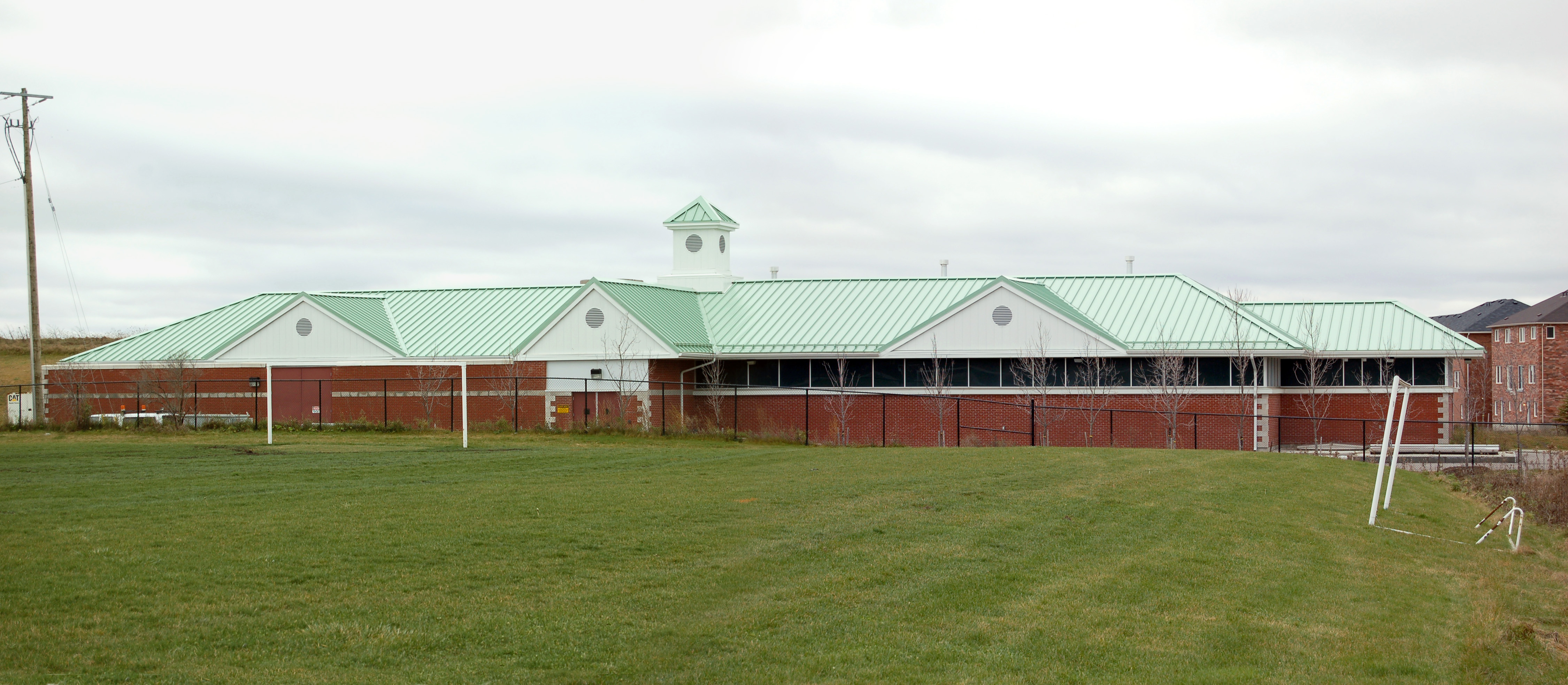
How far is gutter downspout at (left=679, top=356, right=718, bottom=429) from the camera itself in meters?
43.5

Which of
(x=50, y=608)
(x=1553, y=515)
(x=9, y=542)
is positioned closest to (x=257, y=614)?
(x=50, y=608)

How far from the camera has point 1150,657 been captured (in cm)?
971

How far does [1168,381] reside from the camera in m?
42.1

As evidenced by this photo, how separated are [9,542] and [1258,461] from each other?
79.4 feet

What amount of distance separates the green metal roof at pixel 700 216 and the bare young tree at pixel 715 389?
938 cm

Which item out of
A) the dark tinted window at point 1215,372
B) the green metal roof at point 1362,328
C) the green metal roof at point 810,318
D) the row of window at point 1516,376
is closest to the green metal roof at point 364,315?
the green metal roof at point 810,318

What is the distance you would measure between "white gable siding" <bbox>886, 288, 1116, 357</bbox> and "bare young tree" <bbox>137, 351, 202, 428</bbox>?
23.7 m

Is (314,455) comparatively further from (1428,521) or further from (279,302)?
(279,302)

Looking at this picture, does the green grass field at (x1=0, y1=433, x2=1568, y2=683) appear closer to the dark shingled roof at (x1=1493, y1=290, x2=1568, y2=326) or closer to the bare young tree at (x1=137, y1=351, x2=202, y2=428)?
the bare young tree at (x1=137, y1=351, x2=202, y2=428)

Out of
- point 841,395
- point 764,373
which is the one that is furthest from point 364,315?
point 841,395

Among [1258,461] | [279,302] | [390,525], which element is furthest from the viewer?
[279,302]

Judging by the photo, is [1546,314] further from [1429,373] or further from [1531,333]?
[1429,373]

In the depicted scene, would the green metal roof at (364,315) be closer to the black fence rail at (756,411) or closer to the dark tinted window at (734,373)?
the black fence rail at (756,411)

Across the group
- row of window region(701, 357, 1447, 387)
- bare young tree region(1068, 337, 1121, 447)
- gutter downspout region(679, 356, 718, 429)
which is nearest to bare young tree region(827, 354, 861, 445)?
row of window region(701, 357, 1447, 387)
